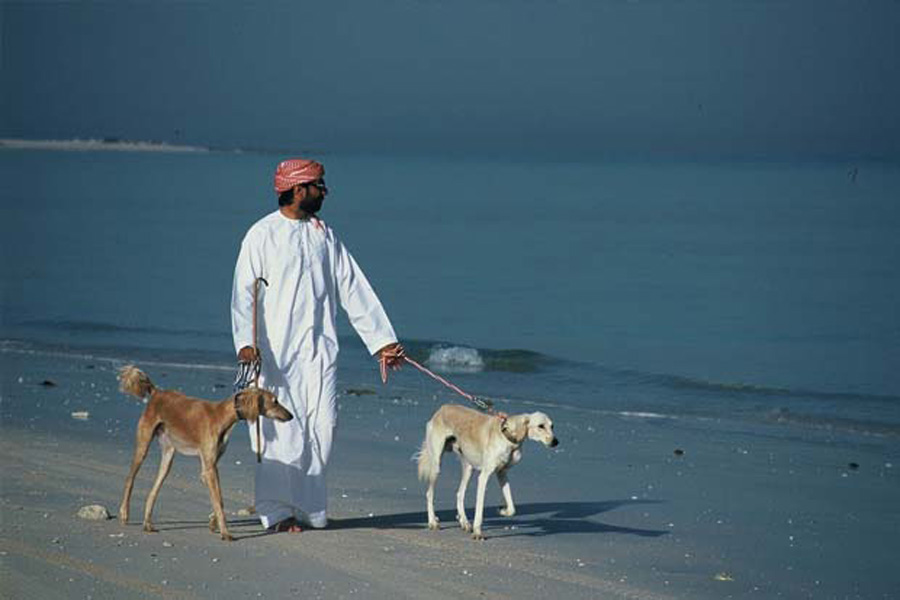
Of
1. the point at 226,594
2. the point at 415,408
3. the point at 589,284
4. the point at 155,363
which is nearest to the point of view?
the point at 226,594

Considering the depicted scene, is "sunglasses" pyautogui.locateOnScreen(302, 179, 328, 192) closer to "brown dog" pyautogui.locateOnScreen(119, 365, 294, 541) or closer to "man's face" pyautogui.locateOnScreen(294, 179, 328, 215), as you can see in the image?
"man's face" pyautogui.locateOnScreen(294, 179, 328, 215)

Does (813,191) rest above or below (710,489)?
above

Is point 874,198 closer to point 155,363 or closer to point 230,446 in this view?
point 155,363

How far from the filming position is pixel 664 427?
14000mm

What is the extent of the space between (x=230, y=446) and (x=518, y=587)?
14.0 feet

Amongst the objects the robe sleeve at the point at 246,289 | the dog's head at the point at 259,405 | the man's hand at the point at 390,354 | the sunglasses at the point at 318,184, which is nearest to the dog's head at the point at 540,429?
the man's hand at the point at 390,354

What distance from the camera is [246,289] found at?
27.4 feet

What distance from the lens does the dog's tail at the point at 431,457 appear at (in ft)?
28.8

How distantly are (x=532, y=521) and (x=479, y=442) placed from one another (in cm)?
105

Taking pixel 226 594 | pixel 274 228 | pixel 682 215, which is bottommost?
pixel 226 594

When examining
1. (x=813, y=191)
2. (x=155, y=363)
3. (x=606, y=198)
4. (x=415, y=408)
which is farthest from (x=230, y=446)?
(x=813, y=191)

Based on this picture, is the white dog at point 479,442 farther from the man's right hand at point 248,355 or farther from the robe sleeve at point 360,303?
the man's right hand at point 248,355

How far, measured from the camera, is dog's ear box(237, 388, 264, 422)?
7.75 meters

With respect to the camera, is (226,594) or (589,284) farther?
(589,284)
